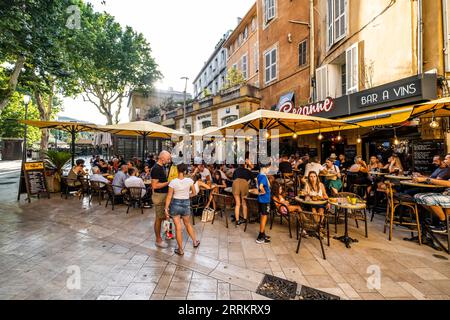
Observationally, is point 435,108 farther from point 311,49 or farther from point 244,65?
point 244,65

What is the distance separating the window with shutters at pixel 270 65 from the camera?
14.6m

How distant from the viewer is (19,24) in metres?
6.37

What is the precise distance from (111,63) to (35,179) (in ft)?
48.7

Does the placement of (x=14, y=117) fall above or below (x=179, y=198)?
above

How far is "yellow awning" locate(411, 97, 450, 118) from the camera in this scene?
15.6 feet

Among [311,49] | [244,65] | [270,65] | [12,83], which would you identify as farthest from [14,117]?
[311,49]

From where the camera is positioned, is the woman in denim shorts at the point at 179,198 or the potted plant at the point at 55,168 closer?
the woman in denim shorts at the point at 179,198

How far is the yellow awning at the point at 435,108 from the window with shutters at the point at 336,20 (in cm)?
566

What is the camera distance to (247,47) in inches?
808

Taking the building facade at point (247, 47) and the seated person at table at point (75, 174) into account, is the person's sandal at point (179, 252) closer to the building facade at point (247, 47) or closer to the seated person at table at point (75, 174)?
the seated person at table at point (75, 174)

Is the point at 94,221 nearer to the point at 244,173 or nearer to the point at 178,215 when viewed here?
the point at 178,215

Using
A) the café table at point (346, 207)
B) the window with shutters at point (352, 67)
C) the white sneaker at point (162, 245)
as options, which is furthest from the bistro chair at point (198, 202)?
the window with shutters at point (352, 67)

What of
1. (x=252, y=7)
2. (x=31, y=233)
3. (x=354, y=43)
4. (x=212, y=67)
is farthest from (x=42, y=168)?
(x=212, y=67)

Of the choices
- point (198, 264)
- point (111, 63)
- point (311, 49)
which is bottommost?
point (198, 264)
